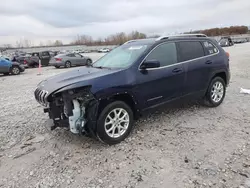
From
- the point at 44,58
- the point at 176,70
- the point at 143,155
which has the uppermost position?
the point at 44,58

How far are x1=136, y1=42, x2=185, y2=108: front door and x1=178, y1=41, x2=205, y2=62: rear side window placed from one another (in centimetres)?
21

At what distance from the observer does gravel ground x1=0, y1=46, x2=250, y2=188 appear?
3.06 meters

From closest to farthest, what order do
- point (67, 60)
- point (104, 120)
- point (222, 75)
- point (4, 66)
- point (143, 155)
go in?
point (143, 155) < point (104, 120) < point (222, 75) < point (4, 66) < point (67, 60)

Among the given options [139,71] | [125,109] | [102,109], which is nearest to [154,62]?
[139,71]

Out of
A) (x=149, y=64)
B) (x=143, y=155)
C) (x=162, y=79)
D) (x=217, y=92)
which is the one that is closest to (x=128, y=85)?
(x=149, y=64)

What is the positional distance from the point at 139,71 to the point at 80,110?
1248 mm

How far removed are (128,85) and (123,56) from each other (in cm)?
101

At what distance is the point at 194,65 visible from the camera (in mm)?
5086

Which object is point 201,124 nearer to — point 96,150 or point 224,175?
point 224,175

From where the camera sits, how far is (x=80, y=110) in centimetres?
376

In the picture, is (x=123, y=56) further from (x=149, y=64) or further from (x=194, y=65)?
(x=194, y=65)

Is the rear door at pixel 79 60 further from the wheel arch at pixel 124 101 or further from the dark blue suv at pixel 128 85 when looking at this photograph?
the wheel arch at pixel 124 101

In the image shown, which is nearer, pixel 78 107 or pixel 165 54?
pixel 78 107

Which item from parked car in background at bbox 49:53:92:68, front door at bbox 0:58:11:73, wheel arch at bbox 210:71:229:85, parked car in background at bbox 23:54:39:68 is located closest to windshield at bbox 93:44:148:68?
wheel arch at bbox 210:71:229:85
